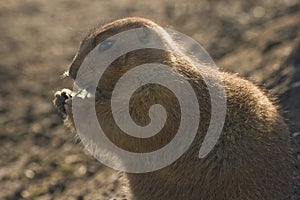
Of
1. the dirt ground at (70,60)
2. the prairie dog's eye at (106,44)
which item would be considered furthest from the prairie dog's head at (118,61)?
the dirt ground at (70,60)

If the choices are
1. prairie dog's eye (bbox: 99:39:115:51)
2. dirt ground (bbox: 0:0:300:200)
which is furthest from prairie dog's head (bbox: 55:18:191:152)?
dirt ground (bbox: 0:0:300:200)

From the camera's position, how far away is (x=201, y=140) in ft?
13.4

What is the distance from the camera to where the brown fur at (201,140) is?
402 cm

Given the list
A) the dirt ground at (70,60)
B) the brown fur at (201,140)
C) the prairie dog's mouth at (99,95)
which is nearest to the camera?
the brown fur at (201,140)

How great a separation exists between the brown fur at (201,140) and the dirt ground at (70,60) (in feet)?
1.73

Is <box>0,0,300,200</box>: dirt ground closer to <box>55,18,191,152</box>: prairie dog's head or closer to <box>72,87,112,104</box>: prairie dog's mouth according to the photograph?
<box>55,18,191,152</box>: prairie dog's head

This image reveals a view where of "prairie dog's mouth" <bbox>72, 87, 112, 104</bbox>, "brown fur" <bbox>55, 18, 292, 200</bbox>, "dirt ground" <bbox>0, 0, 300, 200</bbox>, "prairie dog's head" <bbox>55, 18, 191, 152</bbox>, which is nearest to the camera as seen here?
"brown fur" <bbox>55, 18, 292, 200</bbox>

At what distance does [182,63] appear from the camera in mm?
4258

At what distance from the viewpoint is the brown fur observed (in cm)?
402

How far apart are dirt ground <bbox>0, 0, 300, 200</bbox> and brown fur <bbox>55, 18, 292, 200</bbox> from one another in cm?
53

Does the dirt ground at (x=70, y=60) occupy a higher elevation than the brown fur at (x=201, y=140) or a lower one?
higher

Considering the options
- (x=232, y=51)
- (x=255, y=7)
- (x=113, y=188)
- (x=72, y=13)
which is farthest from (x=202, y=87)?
(x=72, y=13)

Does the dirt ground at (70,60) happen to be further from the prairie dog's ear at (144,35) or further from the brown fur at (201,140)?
the prairie dog's ear at (144,35)

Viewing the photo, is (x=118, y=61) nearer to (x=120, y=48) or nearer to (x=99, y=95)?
(x=120, y=48)
